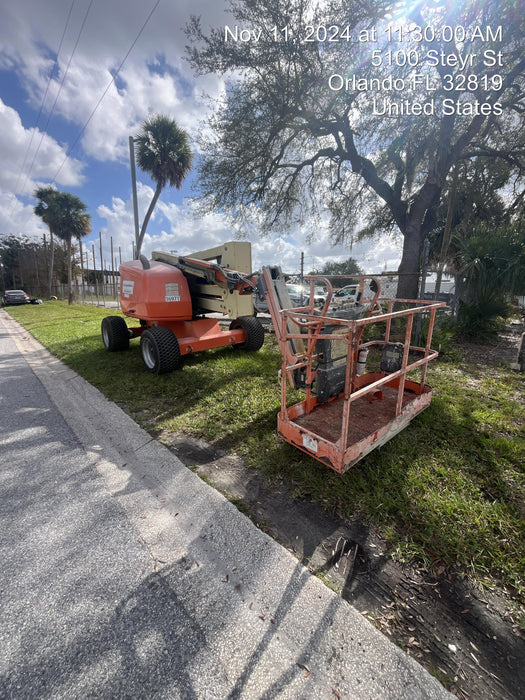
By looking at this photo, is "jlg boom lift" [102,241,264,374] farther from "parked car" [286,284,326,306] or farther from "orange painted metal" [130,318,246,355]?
"parked car" [286,284,326,306]

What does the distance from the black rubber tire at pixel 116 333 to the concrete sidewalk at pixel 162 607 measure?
4159 millimetres

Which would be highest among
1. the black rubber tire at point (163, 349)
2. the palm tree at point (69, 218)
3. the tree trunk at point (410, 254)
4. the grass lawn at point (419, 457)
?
the palm tree at point (69, 218)

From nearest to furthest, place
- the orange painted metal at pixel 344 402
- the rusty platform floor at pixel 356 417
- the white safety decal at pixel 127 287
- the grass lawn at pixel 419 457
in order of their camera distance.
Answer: the grass lawn at pixel 419 457 < the orange painted metal at pixel 344 402 < the rusty platform floor at pixel 356 417 < the white safety decal at pixel 127 287

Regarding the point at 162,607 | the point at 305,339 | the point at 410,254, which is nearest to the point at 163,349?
the point at 305,339

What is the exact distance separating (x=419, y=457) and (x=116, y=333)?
19.4 ft

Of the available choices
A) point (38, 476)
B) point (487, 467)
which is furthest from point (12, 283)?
point (487, 467)

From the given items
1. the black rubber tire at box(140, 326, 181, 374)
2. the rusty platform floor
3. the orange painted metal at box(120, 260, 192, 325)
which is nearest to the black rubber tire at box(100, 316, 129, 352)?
the orange painted metal at box(120, 260, 192, 325)

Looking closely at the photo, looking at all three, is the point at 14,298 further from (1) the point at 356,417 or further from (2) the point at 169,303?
(1) the point at 356,417

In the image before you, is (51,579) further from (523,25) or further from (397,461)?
(523,25)

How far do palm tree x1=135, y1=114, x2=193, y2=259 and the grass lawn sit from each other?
15.5 m

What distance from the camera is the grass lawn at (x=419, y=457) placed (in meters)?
1.82

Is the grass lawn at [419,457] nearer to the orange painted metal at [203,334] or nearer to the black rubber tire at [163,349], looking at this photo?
the black rubber tire at [163,349]

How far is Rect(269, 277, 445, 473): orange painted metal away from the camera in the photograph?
7.45 feet

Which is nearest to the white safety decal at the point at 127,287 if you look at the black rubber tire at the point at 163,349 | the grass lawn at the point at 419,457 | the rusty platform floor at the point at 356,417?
the black rubber tire at the point at 163,349
